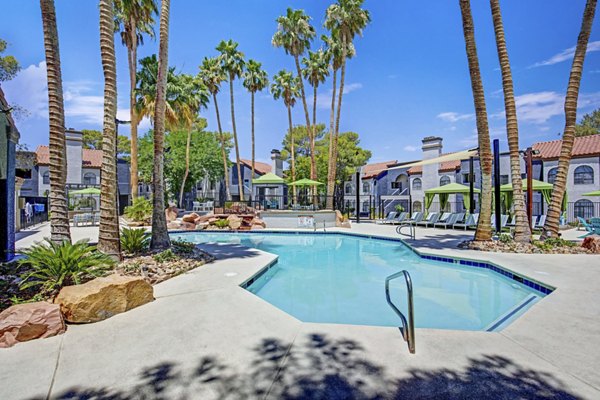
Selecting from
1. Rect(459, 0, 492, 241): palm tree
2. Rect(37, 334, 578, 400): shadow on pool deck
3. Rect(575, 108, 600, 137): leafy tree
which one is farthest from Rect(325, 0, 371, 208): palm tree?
Rect(575, 108, 600, 137): leafy tree

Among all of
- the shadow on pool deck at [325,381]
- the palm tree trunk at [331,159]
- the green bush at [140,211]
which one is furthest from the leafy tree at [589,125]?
the shadow on pool deck at [325,381]

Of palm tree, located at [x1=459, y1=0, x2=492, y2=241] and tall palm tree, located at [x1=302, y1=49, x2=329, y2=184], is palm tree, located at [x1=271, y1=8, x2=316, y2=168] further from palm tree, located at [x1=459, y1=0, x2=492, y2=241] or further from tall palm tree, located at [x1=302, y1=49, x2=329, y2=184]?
palm tree, located at [x1=459, y1=0, x2=492, y2=241]

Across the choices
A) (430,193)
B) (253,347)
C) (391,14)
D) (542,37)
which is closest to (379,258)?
(253,347)

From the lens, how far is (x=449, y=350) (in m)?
3.40

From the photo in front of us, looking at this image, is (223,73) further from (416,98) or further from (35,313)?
(35,313)

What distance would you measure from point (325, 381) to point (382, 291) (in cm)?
463

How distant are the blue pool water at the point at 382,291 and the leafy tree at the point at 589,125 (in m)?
37.4

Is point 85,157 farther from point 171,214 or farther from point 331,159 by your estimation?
point 331,159

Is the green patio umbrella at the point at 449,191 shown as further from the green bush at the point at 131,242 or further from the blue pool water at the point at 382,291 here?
the green bush at the point at 131,242

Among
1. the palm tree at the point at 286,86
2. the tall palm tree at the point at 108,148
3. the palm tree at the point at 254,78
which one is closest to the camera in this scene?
the tall palm tree at the point at 108,148

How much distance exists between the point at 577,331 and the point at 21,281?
8.09 m

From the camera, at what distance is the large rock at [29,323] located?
3600mm

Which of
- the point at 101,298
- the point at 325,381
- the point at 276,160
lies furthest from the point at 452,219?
the point at 276,160

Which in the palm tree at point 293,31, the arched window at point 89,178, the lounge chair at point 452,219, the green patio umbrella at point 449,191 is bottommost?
the lounge chair at point 452,219
